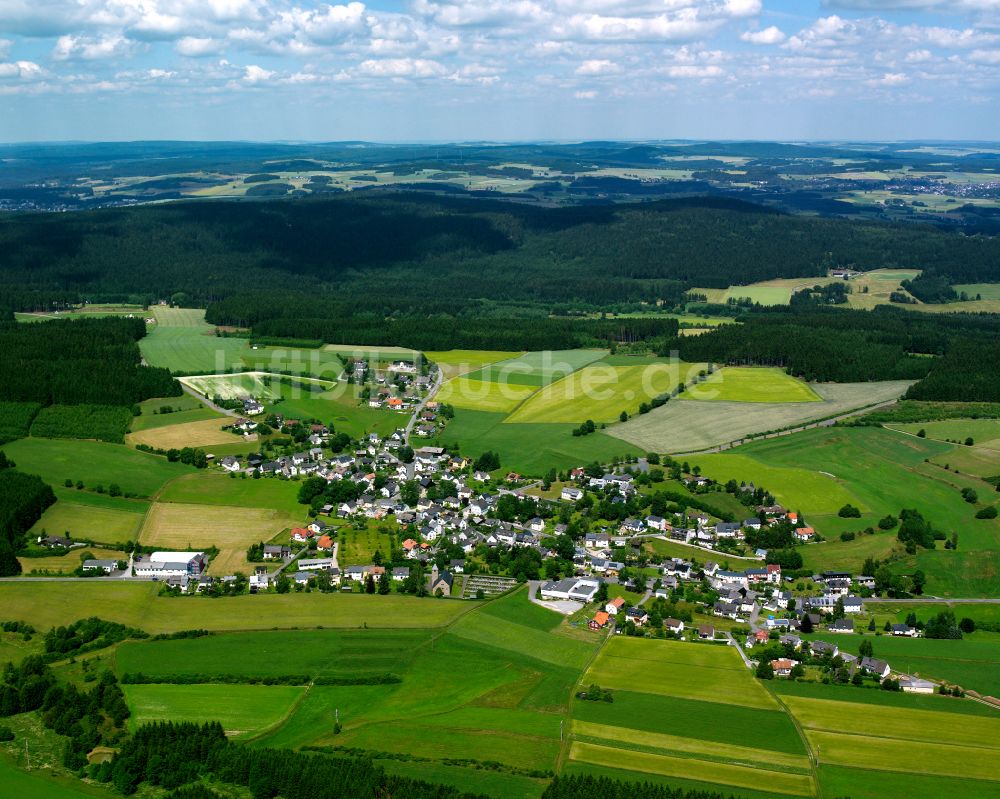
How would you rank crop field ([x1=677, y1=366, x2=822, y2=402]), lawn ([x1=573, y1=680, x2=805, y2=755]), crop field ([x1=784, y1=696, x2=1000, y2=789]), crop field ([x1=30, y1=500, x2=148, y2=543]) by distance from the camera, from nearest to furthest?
crop field ([x1=784, y1=696, x2=1000, y2=789])
lawn ([x1=573, y1=680, x2=805, y2=755])
crop field ([x1=30, y1=500, x2=148, y2=543])
crop field ([x1=677, y1=366, x2=822, y2=402])

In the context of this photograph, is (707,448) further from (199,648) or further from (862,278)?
(862,278)

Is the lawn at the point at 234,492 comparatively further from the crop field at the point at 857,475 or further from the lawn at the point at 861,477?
A: the crop field at the point at 857,475

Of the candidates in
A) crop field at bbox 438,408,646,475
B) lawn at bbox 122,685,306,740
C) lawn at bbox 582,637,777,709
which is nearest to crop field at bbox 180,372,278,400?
crop field at bbox 438,408,646,475

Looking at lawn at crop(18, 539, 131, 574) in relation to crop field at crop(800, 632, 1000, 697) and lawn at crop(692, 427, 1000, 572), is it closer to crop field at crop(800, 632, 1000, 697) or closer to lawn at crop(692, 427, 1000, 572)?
lawn at crop(692, 427, 1000, 572)

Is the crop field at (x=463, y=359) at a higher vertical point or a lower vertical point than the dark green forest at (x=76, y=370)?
lower

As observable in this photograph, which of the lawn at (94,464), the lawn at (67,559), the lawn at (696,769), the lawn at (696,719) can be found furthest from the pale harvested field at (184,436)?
the lawn at (696,769)

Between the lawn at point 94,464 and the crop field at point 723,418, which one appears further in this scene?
the crop field at point 723,418

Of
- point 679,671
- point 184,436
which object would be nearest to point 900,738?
point 679,671

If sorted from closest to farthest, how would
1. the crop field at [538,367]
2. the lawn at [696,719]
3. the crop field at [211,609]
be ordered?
the lawn at [696,719], the crop field at [211,609], the crop field at [538,367]
